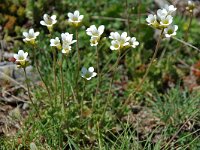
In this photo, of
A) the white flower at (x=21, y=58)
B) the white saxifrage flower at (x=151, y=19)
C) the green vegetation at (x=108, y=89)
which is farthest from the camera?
the green vegetation at (x=108, y=89)

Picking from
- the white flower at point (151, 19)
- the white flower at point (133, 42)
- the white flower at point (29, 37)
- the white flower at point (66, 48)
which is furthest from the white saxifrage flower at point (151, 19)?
the white flower at point (29, 37)

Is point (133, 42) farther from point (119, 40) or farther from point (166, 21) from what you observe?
point (166, 21)

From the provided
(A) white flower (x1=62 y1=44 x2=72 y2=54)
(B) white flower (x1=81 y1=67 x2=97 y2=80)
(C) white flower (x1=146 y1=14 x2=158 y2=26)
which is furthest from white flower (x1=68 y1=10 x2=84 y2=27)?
(C) white flower (x1=146 y1=14 x2=158 y2=26)

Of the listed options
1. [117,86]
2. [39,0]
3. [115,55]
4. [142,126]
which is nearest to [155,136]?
[142,126]

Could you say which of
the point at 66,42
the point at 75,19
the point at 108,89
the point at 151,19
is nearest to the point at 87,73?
the point at 66,42

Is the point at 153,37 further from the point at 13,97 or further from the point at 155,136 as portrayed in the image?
the point at 13,97

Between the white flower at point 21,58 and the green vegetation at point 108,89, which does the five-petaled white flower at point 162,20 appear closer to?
the green vegetation at point 108,89

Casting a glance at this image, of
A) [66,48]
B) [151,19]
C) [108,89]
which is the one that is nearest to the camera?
[66,48]

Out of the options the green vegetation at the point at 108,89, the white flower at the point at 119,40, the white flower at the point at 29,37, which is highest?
the white flower at the point at 29,37
